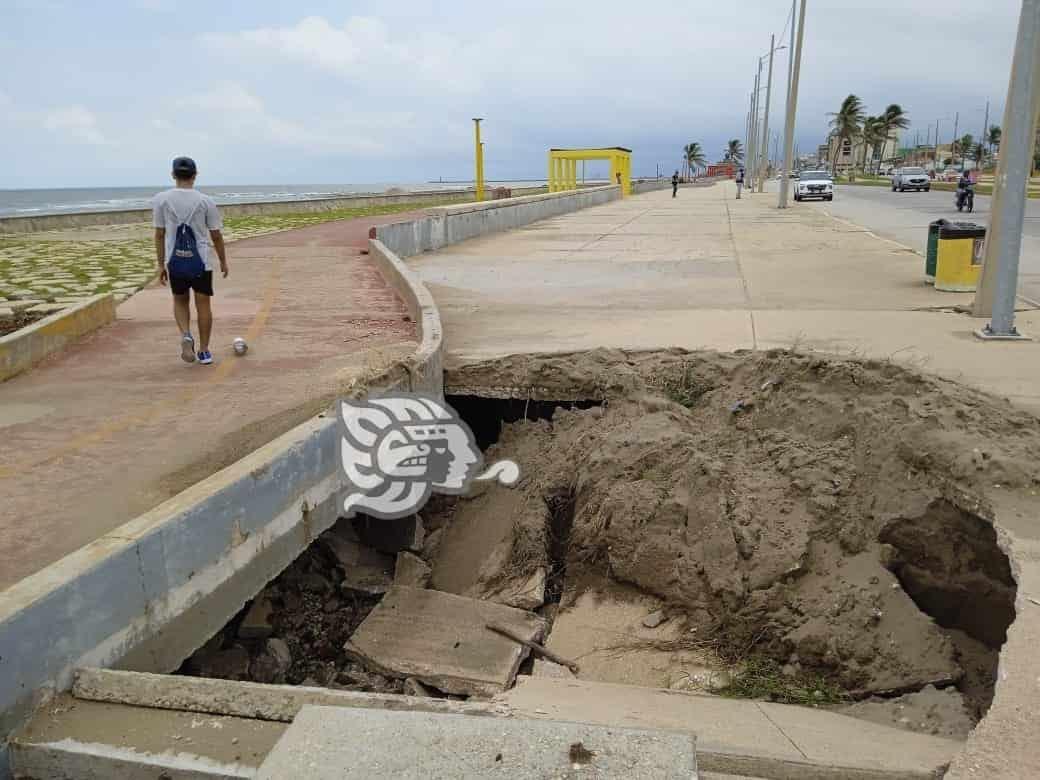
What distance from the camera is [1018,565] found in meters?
4.01

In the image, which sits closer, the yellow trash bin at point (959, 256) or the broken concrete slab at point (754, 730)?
the broken concrete slab at point (754, 730)

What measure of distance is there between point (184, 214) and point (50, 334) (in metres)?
2.09

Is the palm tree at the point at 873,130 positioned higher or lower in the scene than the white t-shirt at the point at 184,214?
higher

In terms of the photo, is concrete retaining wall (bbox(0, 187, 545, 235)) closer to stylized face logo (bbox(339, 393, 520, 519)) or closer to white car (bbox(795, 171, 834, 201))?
white car (bbox(795, 171, 834, 201))

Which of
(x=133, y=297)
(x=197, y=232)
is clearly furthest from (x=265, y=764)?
(x=133, y=297)

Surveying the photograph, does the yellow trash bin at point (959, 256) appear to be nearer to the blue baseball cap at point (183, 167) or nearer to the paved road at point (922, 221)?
the paved road at point (922, 221)

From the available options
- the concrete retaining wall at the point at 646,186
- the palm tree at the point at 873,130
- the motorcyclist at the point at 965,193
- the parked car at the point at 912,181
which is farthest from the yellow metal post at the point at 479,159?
the palm tree at the point at 873,130

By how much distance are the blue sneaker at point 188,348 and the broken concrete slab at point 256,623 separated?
2810 millimetres

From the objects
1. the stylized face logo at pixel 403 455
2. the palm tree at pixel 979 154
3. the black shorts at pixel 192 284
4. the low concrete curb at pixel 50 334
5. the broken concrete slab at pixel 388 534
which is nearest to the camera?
the stylized face logo at pixel 403 455

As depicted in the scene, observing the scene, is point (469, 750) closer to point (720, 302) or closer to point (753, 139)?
point (720, 302)

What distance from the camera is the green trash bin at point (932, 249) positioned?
11.0 metres

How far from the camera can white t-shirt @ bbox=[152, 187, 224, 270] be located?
6.54m

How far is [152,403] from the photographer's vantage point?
6.10m

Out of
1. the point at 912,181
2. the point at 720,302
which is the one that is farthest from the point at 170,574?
the point at 912,181
